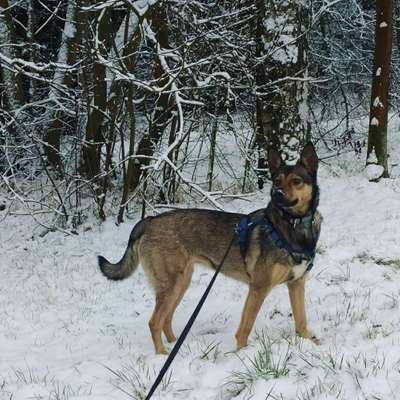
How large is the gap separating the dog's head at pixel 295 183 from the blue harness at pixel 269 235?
0.81 ft

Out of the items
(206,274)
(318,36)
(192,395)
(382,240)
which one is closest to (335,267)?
(382,240)

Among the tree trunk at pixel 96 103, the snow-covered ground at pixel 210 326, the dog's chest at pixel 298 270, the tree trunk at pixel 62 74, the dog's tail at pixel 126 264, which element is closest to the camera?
the snow-covered ground at pixel 210 326

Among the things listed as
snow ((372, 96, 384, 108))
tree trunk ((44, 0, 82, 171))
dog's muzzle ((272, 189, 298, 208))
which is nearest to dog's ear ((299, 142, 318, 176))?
dog's muzzle ((272, 189, 298, 208))

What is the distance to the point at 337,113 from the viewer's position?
51.3 feet

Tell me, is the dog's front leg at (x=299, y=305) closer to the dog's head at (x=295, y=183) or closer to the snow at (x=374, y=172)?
the dog's head at (x=295, y=183)

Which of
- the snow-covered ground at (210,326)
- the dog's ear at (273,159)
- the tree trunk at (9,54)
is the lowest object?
the snow-covered ground at (210,326)

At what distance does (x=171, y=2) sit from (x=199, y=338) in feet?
21.0

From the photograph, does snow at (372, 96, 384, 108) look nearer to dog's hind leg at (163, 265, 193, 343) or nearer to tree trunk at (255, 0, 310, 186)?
tree trunk at (255, 0, 310, 186)

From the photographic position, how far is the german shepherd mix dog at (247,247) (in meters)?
4.64

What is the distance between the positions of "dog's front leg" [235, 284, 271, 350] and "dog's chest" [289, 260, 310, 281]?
0.23m

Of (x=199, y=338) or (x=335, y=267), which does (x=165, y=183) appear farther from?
(x=199, y=338)

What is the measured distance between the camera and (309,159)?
4637 mm

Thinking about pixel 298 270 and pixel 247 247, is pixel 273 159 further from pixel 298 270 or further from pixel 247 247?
pixel 298 270

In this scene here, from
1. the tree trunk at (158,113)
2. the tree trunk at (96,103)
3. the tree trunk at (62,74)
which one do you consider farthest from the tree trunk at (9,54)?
the tree trunk at (158,113)
